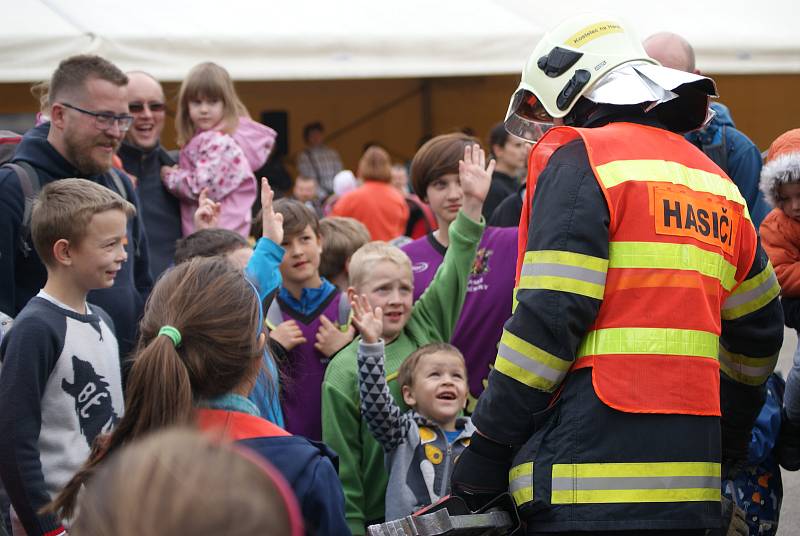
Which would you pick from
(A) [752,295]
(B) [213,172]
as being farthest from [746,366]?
(B) [213,172]

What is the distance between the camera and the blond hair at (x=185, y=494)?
1267 millimetres

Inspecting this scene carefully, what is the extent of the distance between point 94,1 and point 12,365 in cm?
550

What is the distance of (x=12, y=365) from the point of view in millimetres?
3092

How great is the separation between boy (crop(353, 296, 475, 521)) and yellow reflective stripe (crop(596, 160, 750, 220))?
49.0 inches

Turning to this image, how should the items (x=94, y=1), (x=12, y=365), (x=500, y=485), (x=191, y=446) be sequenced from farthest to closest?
1. (x=94, y=1)
2. (x=12, y=365)
3. (x=500, y=485)
4. (x=191, y=446)

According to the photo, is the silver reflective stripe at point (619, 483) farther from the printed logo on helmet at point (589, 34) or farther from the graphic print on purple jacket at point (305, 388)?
the graphic print on purple jacket at point (305, 388)

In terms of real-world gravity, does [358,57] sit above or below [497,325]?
above

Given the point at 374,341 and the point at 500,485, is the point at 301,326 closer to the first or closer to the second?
the point at 374,341

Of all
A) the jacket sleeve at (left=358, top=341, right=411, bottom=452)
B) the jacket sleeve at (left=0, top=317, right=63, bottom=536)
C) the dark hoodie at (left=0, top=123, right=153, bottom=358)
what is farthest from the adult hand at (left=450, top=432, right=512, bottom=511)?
the dark hoodie at (left=0, top=123, right=153, bottom=358)

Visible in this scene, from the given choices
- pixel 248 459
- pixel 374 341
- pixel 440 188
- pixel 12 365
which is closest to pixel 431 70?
pixel 440 188

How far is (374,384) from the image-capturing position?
3.50 metres

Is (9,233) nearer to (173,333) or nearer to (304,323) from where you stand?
(304,323)

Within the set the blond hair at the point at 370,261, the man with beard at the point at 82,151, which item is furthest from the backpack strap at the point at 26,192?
the blond hair at the point at 370,261

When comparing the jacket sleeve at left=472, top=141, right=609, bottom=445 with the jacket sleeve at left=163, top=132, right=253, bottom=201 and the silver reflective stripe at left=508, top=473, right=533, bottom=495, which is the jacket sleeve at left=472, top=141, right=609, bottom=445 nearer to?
the silver reflective stripe at left=508, top=473, right=533, bottom=495
